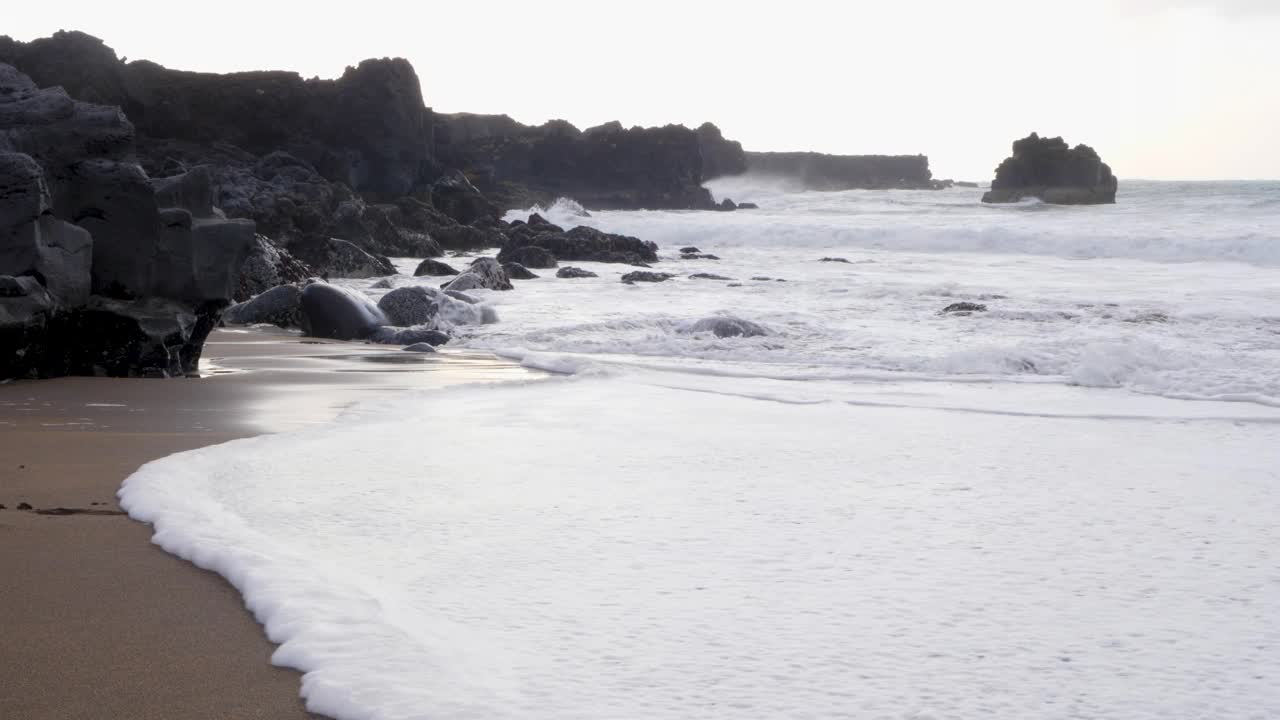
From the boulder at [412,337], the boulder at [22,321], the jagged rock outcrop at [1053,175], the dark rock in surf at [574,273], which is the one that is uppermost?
the jagged rock outcrop at [1053,175]

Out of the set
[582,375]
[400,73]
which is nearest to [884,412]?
[582,375]

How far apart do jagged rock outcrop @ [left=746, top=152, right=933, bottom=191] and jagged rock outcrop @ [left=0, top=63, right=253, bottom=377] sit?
9329 cm

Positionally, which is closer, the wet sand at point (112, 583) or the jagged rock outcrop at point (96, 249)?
the wet sand at point (112, 583)

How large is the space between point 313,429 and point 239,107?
45.9 metres

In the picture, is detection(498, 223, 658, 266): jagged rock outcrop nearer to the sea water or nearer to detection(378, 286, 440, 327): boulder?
detection(378, 286, 440, 327): boulder

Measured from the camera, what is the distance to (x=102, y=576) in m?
2.67

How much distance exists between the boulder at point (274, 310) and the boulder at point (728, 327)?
3.75 m

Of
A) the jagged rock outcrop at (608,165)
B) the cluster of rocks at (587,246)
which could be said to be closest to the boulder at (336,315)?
the cluster of rocks at (587,246)

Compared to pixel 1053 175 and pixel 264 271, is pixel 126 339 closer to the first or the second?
pixel 264 271

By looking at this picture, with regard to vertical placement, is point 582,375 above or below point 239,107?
below

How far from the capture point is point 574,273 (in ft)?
60.1

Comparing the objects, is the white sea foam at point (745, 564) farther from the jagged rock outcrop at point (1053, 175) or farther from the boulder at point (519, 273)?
the jagged rock outcrop at point (1053, 175)

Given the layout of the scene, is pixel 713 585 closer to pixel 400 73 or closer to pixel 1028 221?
pixel 1028 221

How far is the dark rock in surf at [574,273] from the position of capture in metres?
18.1
